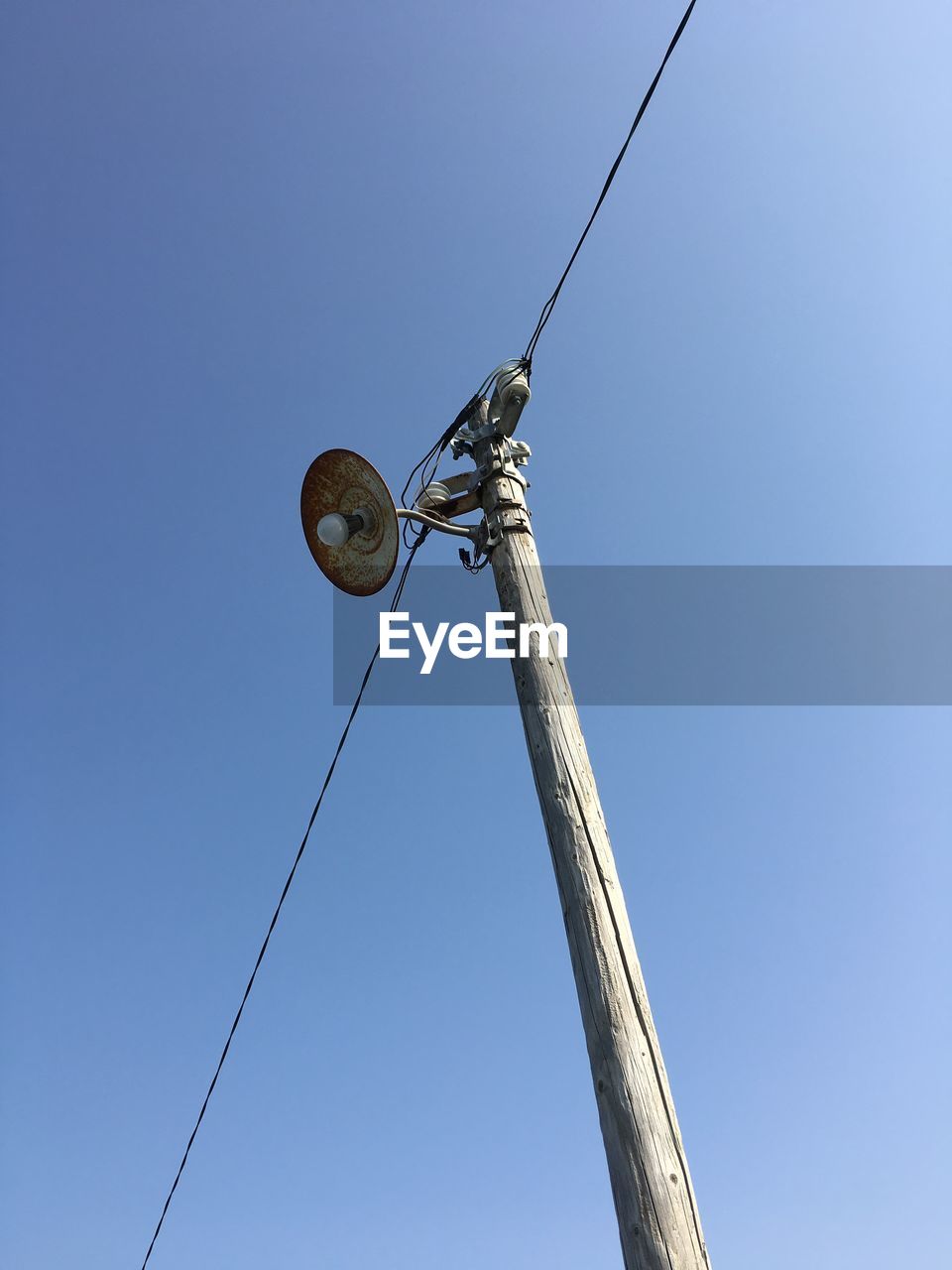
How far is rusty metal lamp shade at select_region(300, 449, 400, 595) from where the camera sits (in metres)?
4.57

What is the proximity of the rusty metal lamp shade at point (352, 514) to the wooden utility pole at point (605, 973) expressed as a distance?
0.67m

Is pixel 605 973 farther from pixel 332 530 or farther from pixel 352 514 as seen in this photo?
pixel 352 514

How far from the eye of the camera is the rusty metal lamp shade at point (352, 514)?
15.0 ft

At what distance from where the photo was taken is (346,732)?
19.5ft

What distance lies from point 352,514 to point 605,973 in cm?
264

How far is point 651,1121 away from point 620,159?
3.95m

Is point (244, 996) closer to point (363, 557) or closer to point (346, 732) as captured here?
point (346, 732)

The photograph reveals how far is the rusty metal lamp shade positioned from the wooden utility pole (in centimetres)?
67

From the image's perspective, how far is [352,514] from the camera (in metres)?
4.73

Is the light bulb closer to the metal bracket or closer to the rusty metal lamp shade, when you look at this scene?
the rusty metal lamp shade

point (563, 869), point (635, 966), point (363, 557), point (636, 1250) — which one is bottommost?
point (636, 1250)

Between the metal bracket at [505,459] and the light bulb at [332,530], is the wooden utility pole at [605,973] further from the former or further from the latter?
the light bulb at [332,530]

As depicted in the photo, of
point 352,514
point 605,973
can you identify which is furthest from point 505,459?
point 605,973

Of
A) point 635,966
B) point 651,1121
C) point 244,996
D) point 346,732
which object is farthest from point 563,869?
point 244,996
